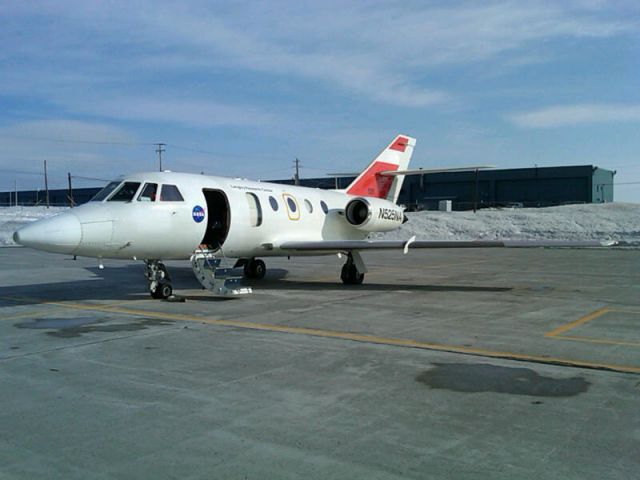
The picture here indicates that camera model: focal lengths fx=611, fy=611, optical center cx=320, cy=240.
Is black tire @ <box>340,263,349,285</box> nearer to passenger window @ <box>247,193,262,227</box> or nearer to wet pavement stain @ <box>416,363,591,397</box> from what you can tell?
passenger window @ <box>247,193,262,227</box>

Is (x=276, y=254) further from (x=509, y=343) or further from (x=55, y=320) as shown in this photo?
(x=509, y=343)

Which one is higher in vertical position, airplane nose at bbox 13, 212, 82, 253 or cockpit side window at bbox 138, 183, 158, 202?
cockpit side window at bbox 138, 183, 158, 202

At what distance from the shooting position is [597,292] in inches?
594

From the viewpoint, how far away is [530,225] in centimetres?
4906

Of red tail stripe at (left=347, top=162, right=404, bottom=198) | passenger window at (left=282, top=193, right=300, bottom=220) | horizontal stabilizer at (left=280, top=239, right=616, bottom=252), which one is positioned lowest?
horizontal stabilizer at (left=280, top=239, right=616, bottom=252)

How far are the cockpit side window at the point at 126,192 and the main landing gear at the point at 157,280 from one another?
1648 mm

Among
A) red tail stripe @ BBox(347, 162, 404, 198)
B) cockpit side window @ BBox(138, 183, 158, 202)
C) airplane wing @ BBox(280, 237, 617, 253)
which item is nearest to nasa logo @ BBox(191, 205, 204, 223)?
cockpit side window @ BBox(138, 183, 158, 202)

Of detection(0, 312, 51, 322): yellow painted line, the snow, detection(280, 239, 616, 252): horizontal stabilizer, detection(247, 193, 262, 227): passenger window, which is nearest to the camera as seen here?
detection(0, 312, 51, 322): yellow painted line

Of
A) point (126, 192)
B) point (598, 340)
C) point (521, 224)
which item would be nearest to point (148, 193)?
point (126, 192)

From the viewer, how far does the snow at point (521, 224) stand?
151 ft

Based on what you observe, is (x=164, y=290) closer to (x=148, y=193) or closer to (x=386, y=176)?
(x=148, y=193)

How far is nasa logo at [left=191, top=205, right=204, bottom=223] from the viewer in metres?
14.3

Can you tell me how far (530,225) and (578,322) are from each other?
40.4m

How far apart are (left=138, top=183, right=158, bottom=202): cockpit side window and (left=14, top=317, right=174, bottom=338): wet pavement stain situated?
3.16m
